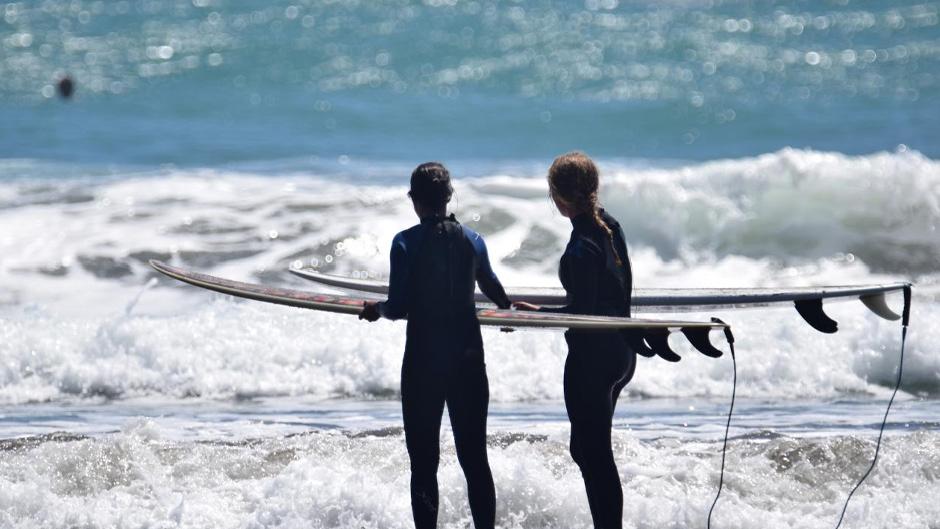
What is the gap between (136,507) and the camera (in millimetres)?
5586

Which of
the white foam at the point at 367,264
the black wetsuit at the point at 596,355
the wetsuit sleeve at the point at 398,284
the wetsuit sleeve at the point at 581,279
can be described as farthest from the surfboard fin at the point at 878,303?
the white foam at the point at 367,264

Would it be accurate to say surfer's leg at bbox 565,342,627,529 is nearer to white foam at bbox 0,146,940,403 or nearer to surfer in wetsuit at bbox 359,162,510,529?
surfer in wetsuit at bbox 359,162,510,529

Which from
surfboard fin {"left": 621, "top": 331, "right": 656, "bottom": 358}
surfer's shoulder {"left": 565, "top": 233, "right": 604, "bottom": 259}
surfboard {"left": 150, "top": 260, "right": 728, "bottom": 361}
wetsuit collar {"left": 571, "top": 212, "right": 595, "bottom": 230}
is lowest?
surfboard fin {"left": 621, "top": 331, "right": 656, "bottom": 358}

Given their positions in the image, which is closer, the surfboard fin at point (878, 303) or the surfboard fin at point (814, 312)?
the surfboard fin at point (814, 312)

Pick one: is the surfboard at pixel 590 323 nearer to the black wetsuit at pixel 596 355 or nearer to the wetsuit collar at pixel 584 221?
the black wetsuit at pixel 596 355

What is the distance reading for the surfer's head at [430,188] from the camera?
4.62 meters

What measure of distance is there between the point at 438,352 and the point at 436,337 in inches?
2.2

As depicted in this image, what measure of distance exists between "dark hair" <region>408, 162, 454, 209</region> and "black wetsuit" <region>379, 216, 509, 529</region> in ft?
0.25

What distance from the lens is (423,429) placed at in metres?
4.67

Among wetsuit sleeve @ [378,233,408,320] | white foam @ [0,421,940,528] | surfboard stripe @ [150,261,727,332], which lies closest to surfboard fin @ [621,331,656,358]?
surfboard stripe @ [150,261,727,332]

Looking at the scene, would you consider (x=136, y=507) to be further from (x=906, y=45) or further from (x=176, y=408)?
(x=906, y=45)

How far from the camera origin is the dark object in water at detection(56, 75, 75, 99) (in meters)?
23.2

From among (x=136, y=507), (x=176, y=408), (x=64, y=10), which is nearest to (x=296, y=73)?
(x=64, y=10)

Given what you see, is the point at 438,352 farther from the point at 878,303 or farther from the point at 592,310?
the point at 878,303
